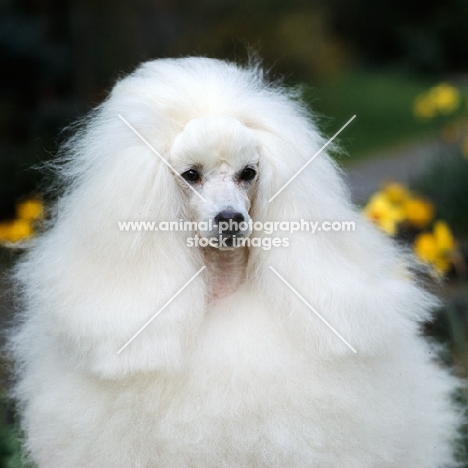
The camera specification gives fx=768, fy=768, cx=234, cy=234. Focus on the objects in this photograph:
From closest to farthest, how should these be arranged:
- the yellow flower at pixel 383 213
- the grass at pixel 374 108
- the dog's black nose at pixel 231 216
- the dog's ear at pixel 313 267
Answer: the dog's black nose at pixel 231 216, the dog's ear at pixel 313 267, the yellow flower at pixel 383 213, the grass at pixel 374 108

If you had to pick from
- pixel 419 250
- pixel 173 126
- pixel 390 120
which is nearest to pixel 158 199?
pixel 173 126

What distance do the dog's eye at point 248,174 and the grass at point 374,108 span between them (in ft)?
13.3

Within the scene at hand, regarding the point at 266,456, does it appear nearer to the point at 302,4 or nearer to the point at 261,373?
the point at 261,373

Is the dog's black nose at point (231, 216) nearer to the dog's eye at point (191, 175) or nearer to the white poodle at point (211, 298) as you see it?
the white poodle at point (211, 298)

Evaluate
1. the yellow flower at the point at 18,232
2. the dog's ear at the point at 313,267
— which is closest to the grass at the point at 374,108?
the yellow flower at the point at 18,232

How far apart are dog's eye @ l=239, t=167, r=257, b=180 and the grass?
4053 millimetres

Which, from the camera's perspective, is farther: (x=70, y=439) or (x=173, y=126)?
(x=70, y=439)

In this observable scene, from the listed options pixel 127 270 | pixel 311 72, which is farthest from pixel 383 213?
pixel 311 72

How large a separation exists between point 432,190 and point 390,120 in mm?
3705

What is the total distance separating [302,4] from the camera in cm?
777

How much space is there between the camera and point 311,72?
7297 mm

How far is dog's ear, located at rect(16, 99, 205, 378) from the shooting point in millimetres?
1763

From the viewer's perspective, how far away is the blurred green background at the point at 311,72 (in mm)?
3932

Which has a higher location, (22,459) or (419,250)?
(419,250)
